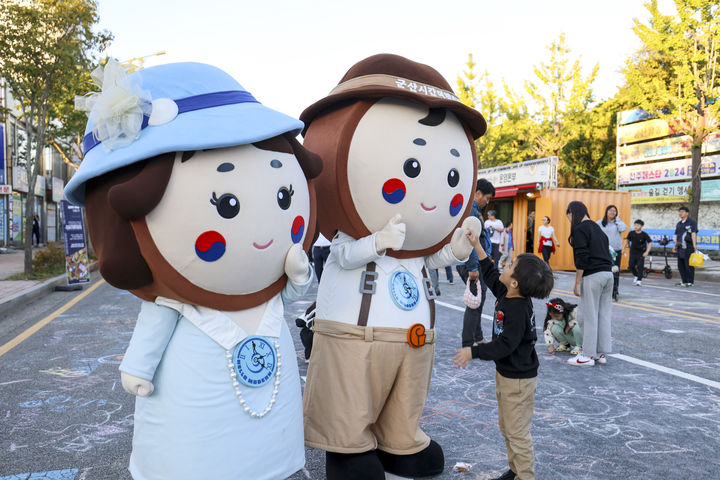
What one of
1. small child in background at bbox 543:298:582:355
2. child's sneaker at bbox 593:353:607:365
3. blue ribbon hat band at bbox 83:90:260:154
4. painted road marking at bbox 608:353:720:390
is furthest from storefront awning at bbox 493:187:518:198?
blue ribbon hat band at bbox 83:90:260:154

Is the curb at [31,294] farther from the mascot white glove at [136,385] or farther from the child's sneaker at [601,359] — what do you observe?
the child's sneaker at [601,359]

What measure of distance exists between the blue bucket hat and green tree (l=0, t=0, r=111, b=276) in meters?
10.8

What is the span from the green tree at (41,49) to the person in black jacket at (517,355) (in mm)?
11597

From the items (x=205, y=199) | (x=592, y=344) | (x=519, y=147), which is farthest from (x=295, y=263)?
(x=519, y=147)

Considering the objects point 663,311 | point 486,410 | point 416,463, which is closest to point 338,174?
point 416,463

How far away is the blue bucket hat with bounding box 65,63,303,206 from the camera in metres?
2.03

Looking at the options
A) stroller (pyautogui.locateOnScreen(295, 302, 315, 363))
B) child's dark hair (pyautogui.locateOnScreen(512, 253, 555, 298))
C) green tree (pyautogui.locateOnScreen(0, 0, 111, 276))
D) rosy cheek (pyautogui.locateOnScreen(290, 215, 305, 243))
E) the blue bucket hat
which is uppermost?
green tree (pyautogui.locateOnScreen(0, 0, 111, 276))

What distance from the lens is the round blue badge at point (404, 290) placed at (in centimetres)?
279

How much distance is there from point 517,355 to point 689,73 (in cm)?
1884

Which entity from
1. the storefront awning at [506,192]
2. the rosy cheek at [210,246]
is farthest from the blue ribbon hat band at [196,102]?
the storefront awning at [506,192]

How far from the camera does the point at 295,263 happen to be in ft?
7.59

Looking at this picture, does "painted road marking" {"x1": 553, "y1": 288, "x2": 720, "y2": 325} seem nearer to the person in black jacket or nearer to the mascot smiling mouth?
the person in black jacket

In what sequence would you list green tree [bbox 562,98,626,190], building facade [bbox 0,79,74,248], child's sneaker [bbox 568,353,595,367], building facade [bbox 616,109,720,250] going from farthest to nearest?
green tree [bbox 562,98,626,190]
building facade [bbox 0,79,74,248]
building facade [bbox 616,109,720,250]
child's sneaker [bbox 568,353,595,367]

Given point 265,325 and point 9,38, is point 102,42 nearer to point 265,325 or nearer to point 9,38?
point 9,38
